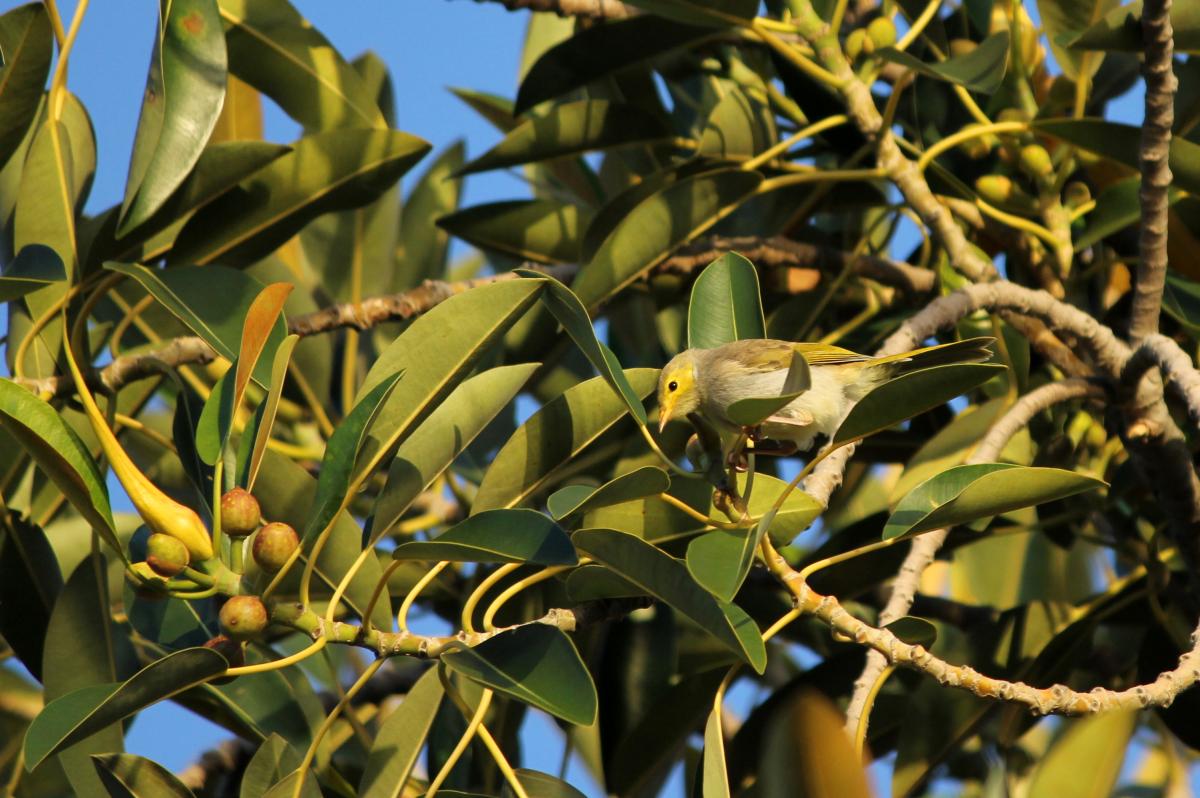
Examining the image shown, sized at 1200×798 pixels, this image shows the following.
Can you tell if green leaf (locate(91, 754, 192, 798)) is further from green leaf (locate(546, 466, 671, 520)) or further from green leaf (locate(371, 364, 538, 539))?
green leaf (locate(546, 466, 671, 520))

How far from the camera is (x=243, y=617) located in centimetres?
183

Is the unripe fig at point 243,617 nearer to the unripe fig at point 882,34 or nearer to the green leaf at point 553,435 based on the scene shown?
the green leaf at point 553,435

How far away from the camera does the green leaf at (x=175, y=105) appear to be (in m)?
2.42

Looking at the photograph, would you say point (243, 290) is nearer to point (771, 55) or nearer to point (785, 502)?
point (785, 502)

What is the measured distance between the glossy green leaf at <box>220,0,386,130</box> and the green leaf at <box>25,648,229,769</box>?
68.8 inches

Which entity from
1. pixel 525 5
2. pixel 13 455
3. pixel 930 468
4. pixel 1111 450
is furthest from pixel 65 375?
pixel 1111 450

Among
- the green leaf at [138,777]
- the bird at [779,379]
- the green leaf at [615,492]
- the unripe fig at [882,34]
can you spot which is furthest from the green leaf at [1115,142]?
the green leaf at [138,777]

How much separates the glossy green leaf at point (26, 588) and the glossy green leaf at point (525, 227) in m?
1.20

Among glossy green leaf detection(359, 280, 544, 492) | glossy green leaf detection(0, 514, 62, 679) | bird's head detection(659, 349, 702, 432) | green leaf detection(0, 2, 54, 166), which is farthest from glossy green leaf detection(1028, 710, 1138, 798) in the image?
green leaf detection(0, 2, 54, 166)

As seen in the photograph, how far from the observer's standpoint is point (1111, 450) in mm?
3145

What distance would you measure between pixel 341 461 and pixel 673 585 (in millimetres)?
546

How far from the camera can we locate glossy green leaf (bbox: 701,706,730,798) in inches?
74.2

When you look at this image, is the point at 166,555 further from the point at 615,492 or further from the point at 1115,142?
the point at 1115,142

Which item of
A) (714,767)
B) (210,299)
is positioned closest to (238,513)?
(210,299)
